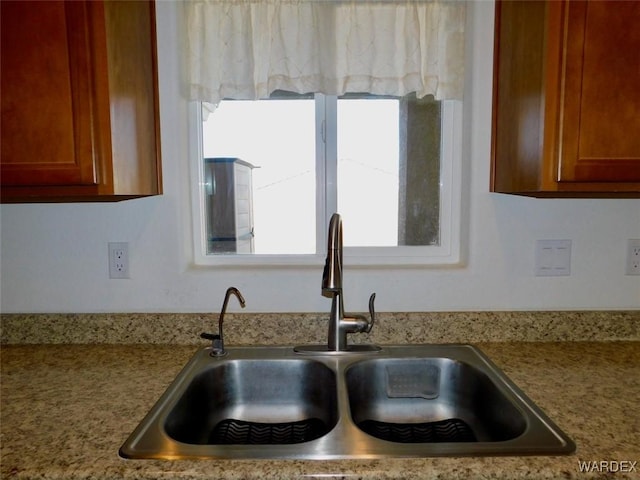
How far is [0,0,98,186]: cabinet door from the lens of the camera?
99cm

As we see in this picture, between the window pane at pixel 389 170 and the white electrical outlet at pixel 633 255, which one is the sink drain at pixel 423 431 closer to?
the window pane at pixel 389 170

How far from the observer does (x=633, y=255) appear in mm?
1385

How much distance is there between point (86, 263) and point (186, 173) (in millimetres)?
429

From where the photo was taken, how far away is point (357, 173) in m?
1.47

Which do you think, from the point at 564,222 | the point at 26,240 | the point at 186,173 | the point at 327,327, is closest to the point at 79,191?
the point at 186,173

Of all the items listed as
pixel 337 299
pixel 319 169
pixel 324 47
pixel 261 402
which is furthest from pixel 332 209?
pixel 261 402

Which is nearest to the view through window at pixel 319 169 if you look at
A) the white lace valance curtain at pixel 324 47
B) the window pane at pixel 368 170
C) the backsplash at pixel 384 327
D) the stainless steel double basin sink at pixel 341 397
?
the window pane at pixel 368 170

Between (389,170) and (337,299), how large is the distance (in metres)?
0.50

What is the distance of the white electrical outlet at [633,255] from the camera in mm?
1383

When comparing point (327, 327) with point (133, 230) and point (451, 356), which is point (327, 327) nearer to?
point (451, 356)

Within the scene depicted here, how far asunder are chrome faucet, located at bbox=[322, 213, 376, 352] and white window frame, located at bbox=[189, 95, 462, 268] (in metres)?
0.23

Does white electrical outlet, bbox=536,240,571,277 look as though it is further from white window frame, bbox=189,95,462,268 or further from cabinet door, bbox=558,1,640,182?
cabinet door, bbox=558,1,640,182

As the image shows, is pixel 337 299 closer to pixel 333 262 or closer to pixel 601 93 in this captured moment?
pixel 333 262

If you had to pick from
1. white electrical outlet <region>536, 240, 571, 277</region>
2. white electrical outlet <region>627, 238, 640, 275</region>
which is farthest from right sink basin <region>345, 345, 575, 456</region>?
white electrical outlet <region>627, 238, 640, 275</region>
